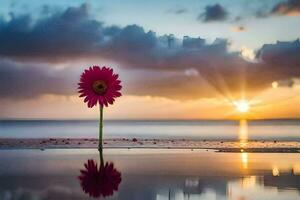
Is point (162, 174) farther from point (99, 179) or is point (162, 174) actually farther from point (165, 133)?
point (165, 133)

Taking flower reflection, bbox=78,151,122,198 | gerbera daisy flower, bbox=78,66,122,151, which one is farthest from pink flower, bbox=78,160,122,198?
gerbera daisy flower, bbox=78,66,122,151

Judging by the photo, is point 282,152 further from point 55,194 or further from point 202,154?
point 55,194

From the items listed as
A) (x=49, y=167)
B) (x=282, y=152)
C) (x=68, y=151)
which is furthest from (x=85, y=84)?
(x=282, y=152)

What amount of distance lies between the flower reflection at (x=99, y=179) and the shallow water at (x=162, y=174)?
0.06 metres

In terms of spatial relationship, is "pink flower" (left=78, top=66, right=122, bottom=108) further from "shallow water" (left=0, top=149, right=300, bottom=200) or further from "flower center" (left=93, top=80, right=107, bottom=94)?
"shallow water" (left=0, top=149, right=300, bottom=200)

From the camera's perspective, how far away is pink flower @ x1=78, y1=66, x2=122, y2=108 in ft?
24.8

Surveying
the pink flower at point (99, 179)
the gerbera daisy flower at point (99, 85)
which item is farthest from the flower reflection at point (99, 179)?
the gerbera daisy flower at point (99, 85)

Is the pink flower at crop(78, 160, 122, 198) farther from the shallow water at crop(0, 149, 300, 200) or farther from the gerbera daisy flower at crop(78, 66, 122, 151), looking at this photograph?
the gerbera daisy flower at crop(78, 66, 122, 151)

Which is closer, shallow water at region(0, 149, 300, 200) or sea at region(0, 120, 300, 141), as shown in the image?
shallow water at region(0, 149, 300, 200)

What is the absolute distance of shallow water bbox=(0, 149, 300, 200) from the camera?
4559 mm

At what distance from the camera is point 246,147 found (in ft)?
28.8

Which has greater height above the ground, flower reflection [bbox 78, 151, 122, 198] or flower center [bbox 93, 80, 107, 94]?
flower center [bbox 93, 80, 107, 94]

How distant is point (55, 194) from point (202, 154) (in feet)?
11.4

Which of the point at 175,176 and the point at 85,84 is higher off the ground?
the point at 85,84
